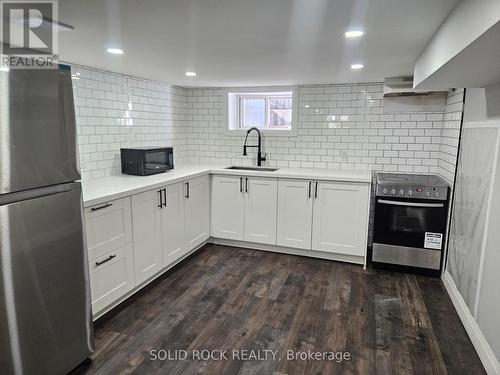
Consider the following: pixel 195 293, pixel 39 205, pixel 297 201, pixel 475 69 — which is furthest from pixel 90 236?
pixel 475 69

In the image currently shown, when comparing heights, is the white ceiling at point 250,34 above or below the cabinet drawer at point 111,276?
above

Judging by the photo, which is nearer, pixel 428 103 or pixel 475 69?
pixel 475 69

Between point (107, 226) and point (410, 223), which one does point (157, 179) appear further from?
point (410, 223)

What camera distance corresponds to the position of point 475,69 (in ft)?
5.58

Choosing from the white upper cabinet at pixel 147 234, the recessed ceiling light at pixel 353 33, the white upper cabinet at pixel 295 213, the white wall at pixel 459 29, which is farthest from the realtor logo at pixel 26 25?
the white upper cabinet at pixel 295 213

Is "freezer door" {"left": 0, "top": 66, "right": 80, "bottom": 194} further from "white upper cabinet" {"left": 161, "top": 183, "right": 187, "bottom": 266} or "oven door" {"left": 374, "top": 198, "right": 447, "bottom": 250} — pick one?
"oven door" {"left": 374, "top": 198, "right": 447, "bottom": 250}

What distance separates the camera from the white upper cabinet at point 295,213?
354 centimetres

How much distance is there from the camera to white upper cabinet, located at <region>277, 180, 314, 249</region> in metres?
3.54

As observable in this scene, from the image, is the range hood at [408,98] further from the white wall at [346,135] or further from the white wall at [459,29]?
the white wall at [459,29]

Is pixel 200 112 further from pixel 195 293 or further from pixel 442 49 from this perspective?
pixel 442 49

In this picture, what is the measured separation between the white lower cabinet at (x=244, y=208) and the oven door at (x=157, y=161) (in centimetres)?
59

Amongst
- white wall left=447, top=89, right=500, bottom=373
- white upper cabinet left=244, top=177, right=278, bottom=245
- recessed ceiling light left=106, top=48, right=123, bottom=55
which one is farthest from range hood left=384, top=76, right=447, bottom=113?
recessed ceiling light left=106, top=48, right=123, bottom=55

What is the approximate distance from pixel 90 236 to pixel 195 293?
107cm

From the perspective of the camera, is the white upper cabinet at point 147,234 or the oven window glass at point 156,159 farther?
the oven window glass at point 156,159
